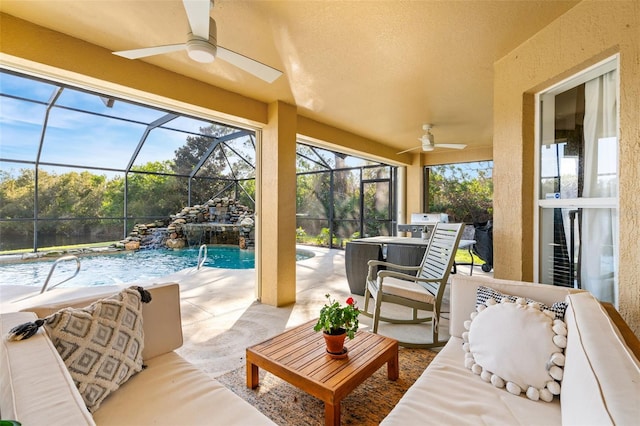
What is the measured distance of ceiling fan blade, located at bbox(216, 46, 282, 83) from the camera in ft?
5.82

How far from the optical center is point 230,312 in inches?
124

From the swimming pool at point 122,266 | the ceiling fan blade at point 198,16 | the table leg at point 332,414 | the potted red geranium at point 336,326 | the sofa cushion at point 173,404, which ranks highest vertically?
the ceiling fan blade at point 198,16

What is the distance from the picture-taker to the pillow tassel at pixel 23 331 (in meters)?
0.99

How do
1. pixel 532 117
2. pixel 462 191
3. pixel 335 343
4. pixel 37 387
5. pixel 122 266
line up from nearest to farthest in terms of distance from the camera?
pixel 37 387 < pixel 335 343 < pixel 532 117 < pixel 122 266 < pixel 462 191

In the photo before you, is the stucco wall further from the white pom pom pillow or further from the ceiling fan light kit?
the ceiling fan light kit

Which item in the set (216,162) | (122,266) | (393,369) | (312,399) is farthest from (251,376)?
(216,162)

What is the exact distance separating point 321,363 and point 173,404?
2.45 ft

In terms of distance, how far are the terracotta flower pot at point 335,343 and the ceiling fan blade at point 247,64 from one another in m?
1.71

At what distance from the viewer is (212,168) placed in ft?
28.1

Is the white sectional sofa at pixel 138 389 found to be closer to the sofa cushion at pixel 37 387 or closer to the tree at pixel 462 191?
the sofa cushion at pixel 37 387

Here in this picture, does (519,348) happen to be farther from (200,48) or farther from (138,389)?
(200,48)

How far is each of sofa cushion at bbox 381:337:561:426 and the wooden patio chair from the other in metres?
1.08

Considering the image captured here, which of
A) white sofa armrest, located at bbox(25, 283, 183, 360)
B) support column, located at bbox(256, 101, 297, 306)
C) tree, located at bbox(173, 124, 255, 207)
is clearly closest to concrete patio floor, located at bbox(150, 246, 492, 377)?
support column, located at bbox(256, 101, 297, 306)

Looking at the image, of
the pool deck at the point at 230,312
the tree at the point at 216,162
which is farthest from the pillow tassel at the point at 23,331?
the tree at the point at 216,162
